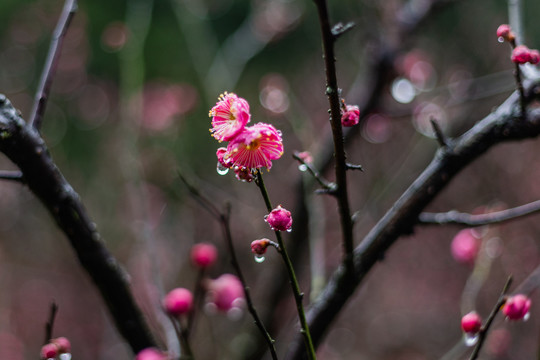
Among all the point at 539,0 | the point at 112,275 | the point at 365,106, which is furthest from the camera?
the point at 539,0

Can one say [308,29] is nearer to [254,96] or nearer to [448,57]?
[254,96]

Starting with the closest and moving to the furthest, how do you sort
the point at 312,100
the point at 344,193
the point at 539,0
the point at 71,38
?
the point at 344,193 < the point at 71,38 < the point at 539,0 < the point at 312,100

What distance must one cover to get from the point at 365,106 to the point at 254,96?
203cm

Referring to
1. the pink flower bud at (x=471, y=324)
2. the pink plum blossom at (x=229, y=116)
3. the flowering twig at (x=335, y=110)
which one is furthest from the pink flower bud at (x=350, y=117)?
the pink flower bud at (x=471, y=324)

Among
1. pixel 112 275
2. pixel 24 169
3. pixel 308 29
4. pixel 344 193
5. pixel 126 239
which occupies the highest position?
pixel 308 29

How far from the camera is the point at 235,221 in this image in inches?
147

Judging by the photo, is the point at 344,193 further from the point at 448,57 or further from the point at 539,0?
the point at 539,0

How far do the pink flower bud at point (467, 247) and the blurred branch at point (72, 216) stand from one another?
3.38ft

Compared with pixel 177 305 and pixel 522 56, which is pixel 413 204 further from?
pixel 177 305

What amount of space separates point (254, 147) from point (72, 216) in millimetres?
400

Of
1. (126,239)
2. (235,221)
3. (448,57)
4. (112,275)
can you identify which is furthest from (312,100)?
(112,275)

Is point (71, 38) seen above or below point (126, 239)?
above

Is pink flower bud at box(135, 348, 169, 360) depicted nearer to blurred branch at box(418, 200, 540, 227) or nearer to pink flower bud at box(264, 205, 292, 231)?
pink flower bud at box(264, 205, 292, 231)

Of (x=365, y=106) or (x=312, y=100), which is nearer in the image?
(x=365, y=106)
